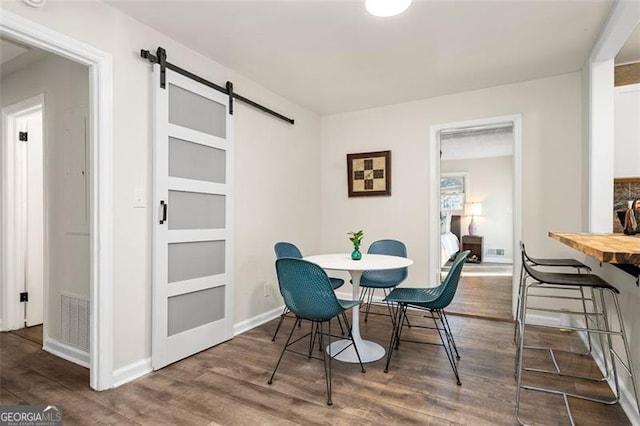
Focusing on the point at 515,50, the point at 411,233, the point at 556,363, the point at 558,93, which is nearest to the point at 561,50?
the point at 515,50

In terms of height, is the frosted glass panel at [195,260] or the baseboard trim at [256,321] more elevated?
the frosted glass panel at [195,260]

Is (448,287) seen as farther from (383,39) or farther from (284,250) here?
(383,39)

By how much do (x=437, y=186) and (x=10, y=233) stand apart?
443 cm

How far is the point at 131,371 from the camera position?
7.45ft

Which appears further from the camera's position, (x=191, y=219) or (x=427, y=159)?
(x=427, y=159)

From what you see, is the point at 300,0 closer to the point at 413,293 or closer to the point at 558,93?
the point at 413,293

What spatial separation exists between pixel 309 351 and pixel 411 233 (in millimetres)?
1987

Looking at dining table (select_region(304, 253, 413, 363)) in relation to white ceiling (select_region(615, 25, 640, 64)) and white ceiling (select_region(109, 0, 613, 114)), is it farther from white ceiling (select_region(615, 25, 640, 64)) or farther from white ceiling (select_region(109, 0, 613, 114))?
white ceiling (select_region(615, 25, 640, 64))

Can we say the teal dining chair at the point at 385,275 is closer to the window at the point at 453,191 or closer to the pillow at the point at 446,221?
the pillow at the point at 446,221

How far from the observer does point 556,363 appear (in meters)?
2.48

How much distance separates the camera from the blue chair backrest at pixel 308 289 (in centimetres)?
202

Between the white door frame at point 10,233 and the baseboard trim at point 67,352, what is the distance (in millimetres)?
792

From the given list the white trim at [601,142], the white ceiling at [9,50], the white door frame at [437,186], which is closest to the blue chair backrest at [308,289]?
the white door frame at [437,186]

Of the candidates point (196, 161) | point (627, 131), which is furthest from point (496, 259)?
point (196, 161)
